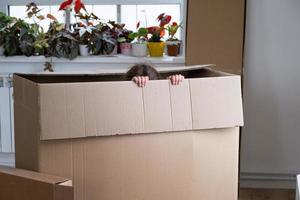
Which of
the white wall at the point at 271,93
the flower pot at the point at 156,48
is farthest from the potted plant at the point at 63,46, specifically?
the white wall at the point at 271,93

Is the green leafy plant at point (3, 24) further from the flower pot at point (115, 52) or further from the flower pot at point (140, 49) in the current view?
the flower pot at point (140, 49)

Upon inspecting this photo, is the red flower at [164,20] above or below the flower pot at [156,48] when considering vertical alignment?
above

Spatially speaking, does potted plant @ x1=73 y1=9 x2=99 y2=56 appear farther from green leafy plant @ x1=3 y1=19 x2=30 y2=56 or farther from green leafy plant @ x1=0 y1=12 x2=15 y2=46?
green leafy plant @ x1=0 y1=12 x2=15 y2=46

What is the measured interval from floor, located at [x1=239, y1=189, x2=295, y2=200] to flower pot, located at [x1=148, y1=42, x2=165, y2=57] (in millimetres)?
1022

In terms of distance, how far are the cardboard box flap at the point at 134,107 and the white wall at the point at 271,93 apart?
4.49 feet

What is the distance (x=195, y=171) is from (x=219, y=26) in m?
1.49

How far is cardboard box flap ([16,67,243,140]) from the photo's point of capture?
4.76 ft

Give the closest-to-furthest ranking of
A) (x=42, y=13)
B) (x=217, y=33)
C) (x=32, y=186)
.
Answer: (x=32, y=186), (x=217, y=33), (x=42, y=13)

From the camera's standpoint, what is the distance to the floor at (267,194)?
292 centimetres

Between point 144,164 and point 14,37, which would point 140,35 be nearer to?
point 14,37

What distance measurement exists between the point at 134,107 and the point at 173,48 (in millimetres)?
1685

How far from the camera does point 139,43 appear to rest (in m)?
3.12

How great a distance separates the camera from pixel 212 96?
5.27 ft

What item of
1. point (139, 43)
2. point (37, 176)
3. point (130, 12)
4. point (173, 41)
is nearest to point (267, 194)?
point (173, 41)
